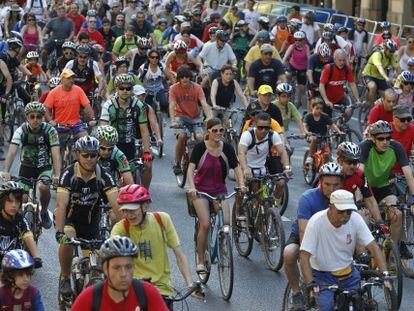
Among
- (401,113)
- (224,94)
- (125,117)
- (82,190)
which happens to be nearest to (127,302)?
(82,190)

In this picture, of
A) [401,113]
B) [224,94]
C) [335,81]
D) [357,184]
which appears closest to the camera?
[357,184]

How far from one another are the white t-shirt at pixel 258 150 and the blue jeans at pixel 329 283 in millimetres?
4268

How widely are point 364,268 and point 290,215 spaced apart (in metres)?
5.56

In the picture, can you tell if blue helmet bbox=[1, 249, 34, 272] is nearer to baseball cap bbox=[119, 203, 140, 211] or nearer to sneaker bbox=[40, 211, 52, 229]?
baseball cap bbox=[119, 203, 140, 211]

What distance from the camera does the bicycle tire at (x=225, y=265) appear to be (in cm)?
1247

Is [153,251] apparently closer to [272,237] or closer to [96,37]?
[272,237]

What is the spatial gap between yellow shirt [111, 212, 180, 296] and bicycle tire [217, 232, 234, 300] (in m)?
2.76

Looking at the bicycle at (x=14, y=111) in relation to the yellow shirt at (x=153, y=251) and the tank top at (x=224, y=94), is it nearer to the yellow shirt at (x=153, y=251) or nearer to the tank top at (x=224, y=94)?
the tank top at (x=224, y=94)

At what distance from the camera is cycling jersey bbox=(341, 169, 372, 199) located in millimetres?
12047

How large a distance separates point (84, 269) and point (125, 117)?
15.6 feet

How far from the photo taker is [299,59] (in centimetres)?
2431

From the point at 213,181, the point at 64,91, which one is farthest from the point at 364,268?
the point at 64,91

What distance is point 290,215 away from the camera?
1645 centimetres

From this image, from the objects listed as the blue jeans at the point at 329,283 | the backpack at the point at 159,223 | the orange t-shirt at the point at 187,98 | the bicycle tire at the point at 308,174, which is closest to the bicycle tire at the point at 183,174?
the orange t-shirt at the point at 187,98
